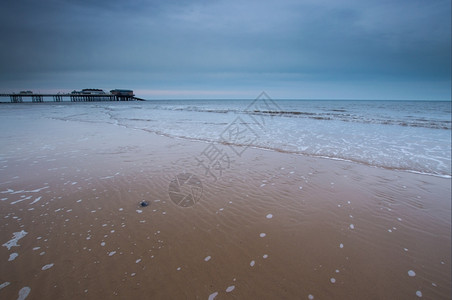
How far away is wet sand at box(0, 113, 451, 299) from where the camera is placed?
2.67 metres

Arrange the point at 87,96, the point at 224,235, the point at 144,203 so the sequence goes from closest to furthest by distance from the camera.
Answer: the point at 224,235, the point at 144,203, the point at 87,96

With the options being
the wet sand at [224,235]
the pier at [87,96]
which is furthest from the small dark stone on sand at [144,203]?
the pier at [87,96]

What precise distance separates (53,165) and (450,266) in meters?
9.63

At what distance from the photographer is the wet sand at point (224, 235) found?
105 inches

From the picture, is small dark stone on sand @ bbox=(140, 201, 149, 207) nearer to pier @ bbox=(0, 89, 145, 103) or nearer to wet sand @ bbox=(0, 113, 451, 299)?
wet sand @ bbox=(0, 113, 451, 299)

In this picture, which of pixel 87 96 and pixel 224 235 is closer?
pixel 224 235

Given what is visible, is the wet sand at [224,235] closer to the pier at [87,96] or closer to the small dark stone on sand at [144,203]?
the small dark stone on sand at [144,203]

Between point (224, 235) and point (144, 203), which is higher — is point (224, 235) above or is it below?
below

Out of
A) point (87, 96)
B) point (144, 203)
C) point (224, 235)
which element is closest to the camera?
point (224, 235)

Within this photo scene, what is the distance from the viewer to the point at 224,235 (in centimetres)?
363

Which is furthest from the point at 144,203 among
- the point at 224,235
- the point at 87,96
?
the point at 87,96

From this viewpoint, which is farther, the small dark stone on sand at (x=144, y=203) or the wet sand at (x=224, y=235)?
the small dark stone on sand at (x=144, y=203)

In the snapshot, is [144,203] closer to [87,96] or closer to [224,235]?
[224,235]

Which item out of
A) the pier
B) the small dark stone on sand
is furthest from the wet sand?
the pier
